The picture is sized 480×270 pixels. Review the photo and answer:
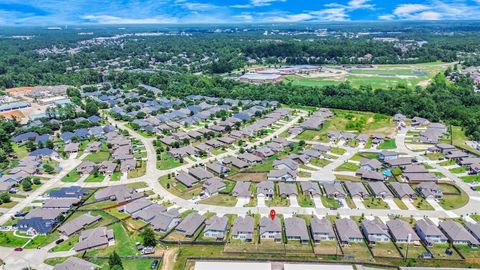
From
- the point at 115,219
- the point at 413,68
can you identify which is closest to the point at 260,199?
the point at 115,219

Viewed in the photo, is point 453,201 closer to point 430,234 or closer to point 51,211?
point 430,234

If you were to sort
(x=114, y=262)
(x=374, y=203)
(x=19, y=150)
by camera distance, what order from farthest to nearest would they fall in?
(x=19, y=150), (x=374, y=203), (x=114, y=262)

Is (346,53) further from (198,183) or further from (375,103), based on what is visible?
(198,183)

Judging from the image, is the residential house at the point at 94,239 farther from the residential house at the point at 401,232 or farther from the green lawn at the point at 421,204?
the green lawn at the point at 421,204

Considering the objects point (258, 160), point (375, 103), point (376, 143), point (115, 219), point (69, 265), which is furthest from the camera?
point (375, 103)

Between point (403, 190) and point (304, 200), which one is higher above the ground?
point (403, 190)

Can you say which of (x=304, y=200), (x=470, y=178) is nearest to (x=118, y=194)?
(x=304, y=200)

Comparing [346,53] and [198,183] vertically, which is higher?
[346,53]

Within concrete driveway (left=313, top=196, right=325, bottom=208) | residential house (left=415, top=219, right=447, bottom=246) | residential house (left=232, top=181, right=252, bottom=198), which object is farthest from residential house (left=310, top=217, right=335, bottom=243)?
residential house (left=232, top=181, right=252, bottom=198)
